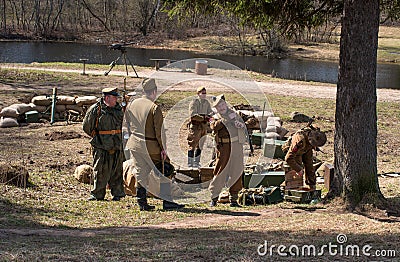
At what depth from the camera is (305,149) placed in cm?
1102

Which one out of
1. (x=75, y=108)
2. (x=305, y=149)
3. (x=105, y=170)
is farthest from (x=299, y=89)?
(x=105, y=170)

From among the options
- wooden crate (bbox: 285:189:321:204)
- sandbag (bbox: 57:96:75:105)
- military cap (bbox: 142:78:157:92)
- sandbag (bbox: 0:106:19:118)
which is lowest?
wooden crate (bbox: 285:189:321:204)

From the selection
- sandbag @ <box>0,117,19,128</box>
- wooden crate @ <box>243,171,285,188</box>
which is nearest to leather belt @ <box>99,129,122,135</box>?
wooden crate @ <box>243,171,285,188</box>

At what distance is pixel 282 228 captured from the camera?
328 inches

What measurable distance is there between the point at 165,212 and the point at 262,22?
3.46 metres

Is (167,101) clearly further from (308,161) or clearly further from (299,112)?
(308,161)

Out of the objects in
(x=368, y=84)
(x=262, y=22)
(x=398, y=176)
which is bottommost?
(x=398, y=176)

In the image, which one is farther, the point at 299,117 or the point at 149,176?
→ the point at 299,117

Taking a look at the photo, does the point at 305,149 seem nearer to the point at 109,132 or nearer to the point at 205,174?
the point at 205,174

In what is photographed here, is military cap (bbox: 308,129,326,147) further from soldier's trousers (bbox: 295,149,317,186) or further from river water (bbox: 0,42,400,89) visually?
river water (bbox: 0,42,400,89)

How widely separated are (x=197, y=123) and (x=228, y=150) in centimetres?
303

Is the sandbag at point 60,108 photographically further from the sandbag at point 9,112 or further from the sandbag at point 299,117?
the sandbag at point 299,117

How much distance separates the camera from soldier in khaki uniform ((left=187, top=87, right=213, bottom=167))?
12.8 metres

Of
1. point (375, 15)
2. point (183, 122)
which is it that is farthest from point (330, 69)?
point (375, 15)
